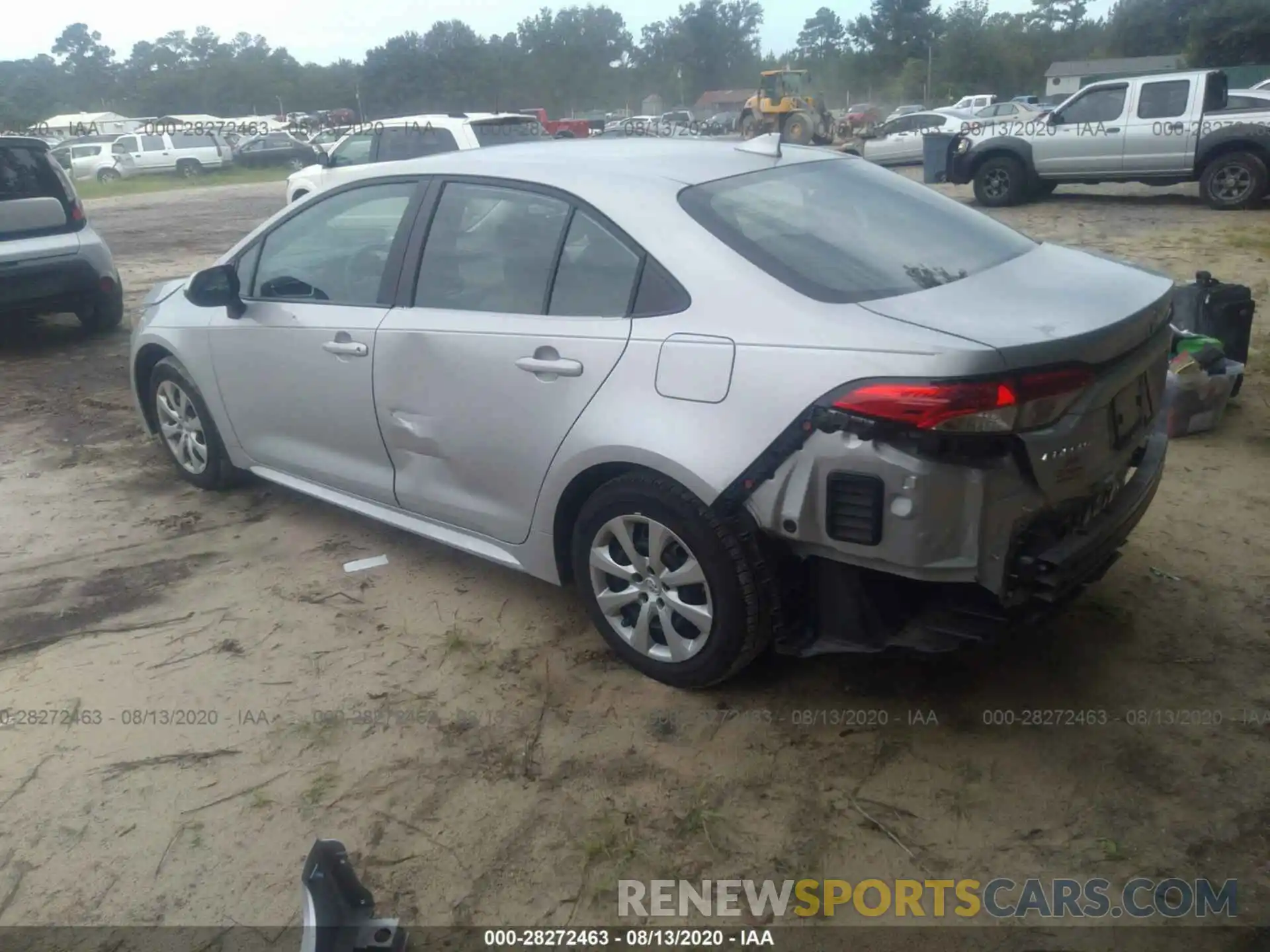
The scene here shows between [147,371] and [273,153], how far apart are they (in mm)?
28738

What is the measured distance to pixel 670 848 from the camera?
2.63 meters

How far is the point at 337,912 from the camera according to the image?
2.30 metres

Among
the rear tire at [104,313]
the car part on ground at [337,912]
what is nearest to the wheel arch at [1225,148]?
the rear tire at [104,313]

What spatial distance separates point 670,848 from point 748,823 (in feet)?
0.73

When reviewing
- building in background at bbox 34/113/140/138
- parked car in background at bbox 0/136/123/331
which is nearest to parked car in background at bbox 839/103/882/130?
building in background at bbox 34/113/140/138

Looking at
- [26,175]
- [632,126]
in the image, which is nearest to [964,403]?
[26,175]

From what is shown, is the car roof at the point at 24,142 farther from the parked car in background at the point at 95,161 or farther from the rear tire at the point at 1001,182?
the parked car in background at the point at 95,161

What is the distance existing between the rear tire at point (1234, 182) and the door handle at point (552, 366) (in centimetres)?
1241

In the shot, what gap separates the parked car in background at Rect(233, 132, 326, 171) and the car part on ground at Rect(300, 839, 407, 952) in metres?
31.3

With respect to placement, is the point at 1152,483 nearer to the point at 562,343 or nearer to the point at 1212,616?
the point at 1212,616

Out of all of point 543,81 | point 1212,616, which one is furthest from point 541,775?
point 543,81

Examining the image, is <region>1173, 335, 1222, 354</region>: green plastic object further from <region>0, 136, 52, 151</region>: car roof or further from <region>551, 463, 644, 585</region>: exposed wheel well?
<region>0, 136, 52, 151</region>: car roof

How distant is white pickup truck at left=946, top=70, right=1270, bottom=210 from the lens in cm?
1249

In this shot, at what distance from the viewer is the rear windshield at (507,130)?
40.3 feet
